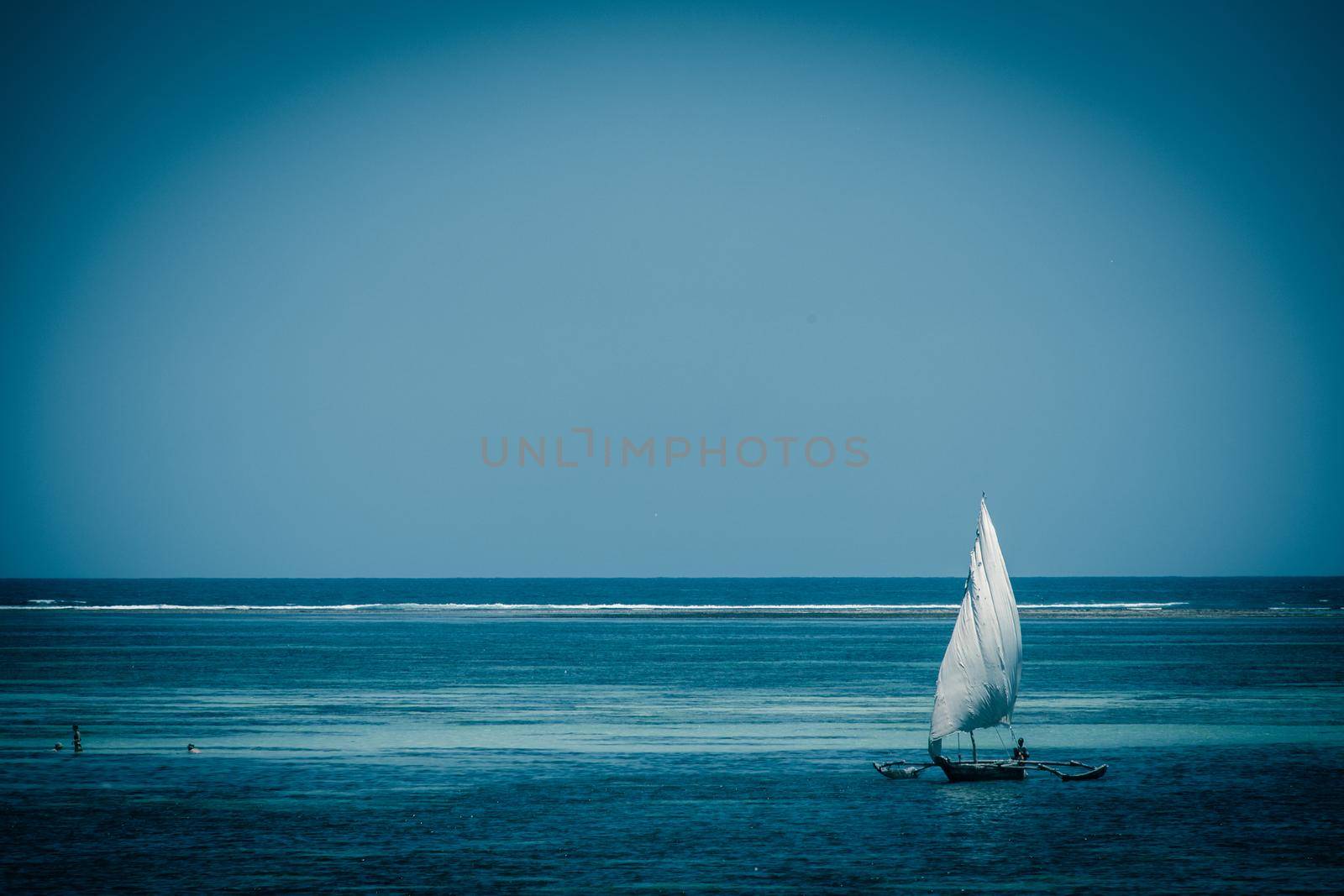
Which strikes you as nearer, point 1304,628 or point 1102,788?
point 1102,788

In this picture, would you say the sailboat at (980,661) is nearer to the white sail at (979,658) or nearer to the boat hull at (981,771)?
the white sail at (979,658)

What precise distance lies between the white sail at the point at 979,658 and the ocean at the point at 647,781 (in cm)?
275

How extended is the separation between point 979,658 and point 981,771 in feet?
13.6

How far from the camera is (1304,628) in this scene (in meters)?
150

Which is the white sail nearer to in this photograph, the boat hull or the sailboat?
the sailboat

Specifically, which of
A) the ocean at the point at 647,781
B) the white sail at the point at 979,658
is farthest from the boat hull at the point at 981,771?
the white sail at the point at 979,658

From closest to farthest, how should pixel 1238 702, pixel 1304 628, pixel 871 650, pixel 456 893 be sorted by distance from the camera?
pixel 456 893 < pixel 1238 702 < pixel 871 650 < pixel 1304 628

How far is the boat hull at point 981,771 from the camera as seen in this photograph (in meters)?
51.2

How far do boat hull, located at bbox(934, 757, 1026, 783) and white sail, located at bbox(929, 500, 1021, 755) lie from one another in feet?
5.46

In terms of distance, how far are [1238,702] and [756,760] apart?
33977 millimetres

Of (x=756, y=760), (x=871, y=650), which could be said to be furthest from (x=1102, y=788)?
(x=871, y=650)

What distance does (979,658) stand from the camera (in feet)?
174

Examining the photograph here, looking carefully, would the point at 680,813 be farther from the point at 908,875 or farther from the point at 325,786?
the point at 325,786

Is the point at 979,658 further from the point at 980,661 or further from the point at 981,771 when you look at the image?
the point at 981,771
